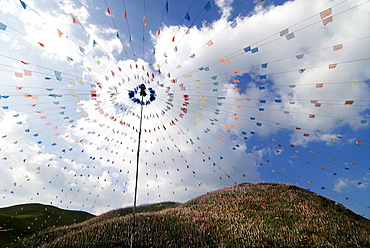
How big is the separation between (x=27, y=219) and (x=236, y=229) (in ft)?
123

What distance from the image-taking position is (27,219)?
36.7 metres

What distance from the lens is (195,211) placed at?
29.8 m

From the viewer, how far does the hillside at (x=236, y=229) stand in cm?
2008

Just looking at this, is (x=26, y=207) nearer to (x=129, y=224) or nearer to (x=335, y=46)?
(x=129, y=224)

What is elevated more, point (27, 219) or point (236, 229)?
Answer: point (236, 229)

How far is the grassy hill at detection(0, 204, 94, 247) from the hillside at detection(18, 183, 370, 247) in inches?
344

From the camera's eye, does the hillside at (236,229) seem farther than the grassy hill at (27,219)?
No

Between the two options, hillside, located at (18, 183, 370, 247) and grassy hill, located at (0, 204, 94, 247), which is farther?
grassy hill, located at (0, 204, 94, 247)

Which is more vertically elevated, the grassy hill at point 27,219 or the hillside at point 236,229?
the hillside at point 236,229

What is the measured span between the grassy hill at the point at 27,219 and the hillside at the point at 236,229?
344 inches

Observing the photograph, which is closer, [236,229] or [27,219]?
[236,229]

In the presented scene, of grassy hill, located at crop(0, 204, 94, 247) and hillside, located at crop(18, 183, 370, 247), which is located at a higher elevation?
hillside, located at crop(18, 183, 370, 247)

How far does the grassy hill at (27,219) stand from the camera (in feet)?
96.0

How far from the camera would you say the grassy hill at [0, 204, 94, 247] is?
29.3 m
